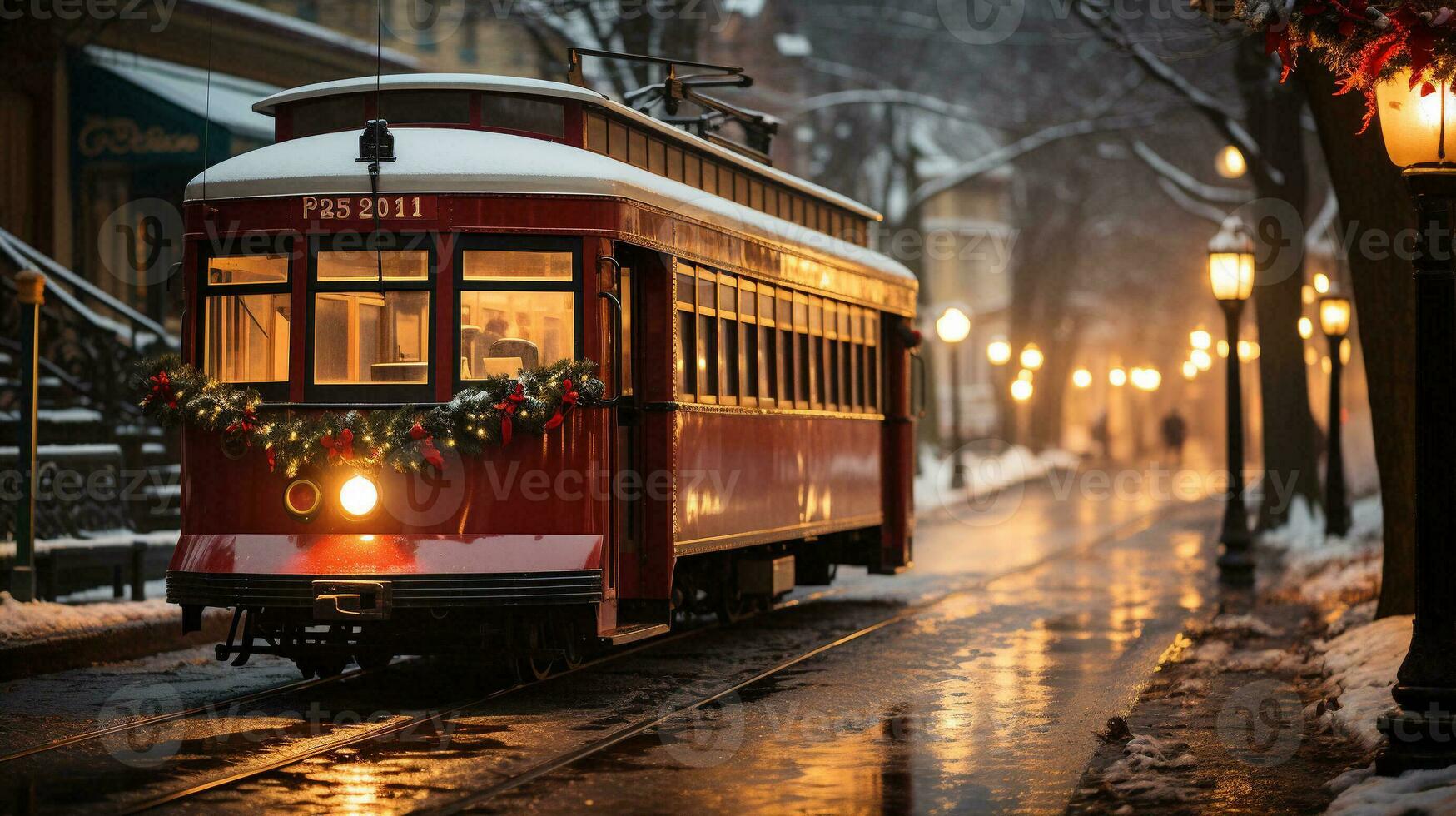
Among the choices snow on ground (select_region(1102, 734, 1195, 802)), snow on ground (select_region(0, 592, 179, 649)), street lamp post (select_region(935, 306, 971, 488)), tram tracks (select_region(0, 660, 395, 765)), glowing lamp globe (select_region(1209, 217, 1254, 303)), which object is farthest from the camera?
street lamp post (select_region(935, 306, 971, 488))

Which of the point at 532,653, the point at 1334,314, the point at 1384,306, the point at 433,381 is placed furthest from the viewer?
the point at 1334,314

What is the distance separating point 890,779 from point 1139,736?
1.71 m

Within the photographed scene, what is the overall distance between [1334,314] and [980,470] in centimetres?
2292

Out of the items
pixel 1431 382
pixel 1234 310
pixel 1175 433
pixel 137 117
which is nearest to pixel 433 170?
pixel 1431 382

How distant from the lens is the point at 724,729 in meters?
10.7

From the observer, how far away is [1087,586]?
2077 centimetres

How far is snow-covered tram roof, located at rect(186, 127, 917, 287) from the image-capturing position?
11.4 meters

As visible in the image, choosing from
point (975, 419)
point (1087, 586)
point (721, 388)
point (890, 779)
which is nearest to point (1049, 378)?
point (975, 419)

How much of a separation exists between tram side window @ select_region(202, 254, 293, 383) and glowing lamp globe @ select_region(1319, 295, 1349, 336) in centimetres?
1962

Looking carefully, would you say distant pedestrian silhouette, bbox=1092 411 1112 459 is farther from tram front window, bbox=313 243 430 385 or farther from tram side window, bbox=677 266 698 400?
tram front window, bbox=313 243 430 385

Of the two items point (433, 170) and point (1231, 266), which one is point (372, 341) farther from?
point (1231, 266)

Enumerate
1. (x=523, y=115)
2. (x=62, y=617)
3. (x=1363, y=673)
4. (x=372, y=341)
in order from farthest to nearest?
(x=62, y=617), (x=523, y=115), (x=1363, y=673), (x=372, y=341)

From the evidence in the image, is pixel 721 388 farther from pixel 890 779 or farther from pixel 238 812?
pixel 238 812

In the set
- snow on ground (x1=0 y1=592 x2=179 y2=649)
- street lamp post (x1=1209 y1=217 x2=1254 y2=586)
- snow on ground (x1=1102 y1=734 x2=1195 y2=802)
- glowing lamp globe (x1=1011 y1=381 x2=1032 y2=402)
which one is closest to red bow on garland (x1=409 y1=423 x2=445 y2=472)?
snow on ground (x1=0 y1=592 x2=179 y2=649)
